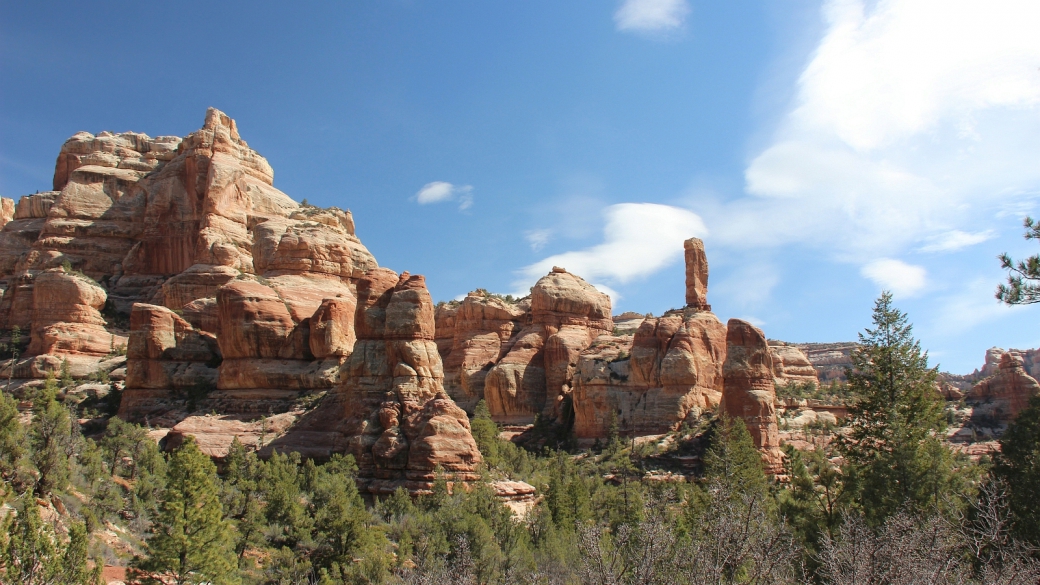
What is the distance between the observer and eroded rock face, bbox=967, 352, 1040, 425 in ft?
220

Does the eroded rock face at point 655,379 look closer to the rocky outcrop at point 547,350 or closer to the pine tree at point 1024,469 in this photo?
the rocky outcrop at point 547,350

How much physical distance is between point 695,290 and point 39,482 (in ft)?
171

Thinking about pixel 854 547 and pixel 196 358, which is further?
pixel 196 358

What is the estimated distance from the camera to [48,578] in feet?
55.6

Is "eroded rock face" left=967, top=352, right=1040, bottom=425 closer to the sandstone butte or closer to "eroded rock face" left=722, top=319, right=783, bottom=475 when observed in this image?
the sandstone butte

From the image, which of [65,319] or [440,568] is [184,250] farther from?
[440,568]

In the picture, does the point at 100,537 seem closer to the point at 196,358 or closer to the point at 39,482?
the point at 39,482

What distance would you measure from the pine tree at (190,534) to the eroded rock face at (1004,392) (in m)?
65.6

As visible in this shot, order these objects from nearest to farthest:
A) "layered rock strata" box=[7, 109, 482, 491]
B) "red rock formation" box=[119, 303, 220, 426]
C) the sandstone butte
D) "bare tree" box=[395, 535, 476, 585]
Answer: "bare tree" box=[395, 535, 476, 585] → "layered rock strata" box=[7, 109, 482, 491] → the sandstone butte → "red rock formation" box=[119, 303, 220, 426]

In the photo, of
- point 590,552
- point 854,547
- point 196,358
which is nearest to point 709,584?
point 590,552

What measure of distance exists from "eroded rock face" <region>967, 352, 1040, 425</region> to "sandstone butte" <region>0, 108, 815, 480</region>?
15028mm

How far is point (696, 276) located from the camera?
67.4m

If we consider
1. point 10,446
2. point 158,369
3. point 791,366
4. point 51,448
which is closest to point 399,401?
point 51,448

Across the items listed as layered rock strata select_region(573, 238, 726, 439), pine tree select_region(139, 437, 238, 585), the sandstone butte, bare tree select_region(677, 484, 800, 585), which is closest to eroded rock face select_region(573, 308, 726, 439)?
layered rock strata select_region(573, 238, 726, 439)
